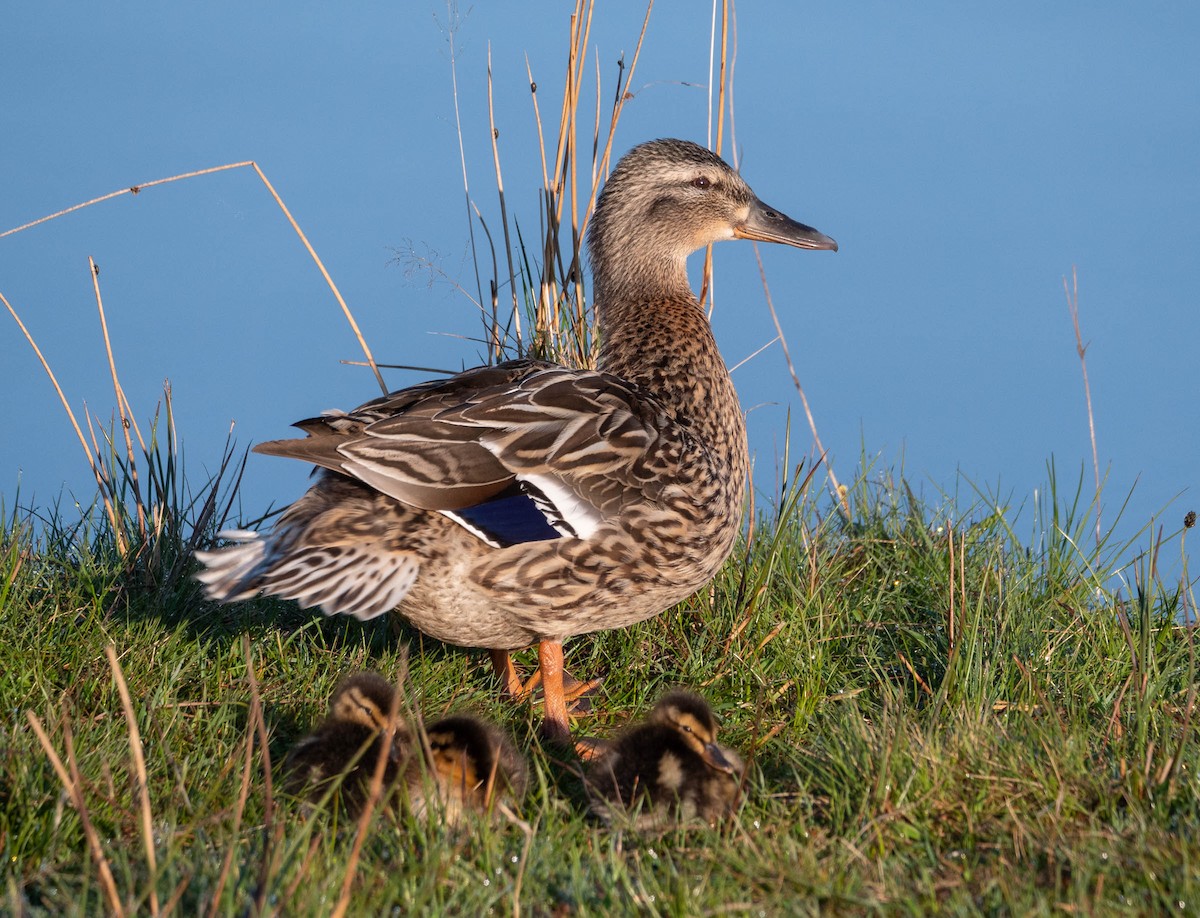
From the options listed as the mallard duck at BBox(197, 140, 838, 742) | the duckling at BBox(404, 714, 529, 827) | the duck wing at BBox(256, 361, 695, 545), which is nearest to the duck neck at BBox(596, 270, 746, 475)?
the mallard duck at BBox(197, 140, 838, 742)

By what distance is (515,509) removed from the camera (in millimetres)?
4117

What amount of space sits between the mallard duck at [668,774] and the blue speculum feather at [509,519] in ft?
2.21

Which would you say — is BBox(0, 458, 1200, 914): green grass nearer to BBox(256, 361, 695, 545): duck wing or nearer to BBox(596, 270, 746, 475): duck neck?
BBox(596, 270, 746, 475): duck neck

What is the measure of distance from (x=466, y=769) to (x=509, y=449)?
3.40 feet

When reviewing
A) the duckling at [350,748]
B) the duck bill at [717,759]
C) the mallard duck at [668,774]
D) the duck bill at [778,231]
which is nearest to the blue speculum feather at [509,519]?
the duckling at [350,748]

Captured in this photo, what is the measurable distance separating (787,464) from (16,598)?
313 cm

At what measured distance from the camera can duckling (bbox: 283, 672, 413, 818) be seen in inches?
141

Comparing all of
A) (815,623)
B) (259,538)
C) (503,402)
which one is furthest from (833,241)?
(259,538)

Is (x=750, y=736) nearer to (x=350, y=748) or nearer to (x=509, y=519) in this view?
(x=509, y=519)

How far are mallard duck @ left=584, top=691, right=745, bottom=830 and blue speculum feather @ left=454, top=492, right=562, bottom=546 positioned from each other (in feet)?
2.21

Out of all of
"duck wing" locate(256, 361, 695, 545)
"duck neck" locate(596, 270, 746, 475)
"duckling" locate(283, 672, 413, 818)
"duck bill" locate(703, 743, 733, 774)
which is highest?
"duck neck" locate(596, 270, 746, 475)

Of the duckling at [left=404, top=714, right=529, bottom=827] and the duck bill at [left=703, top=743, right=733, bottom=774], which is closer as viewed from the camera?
the duckling at [left=404, top=714, right=529, bottom=827]

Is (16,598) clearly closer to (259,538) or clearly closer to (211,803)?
(259,538)

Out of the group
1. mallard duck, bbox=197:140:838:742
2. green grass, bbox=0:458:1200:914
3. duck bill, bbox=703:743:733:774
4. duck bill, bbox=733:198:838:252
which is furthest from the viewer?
duck bill, bbox=733:198:838:252
